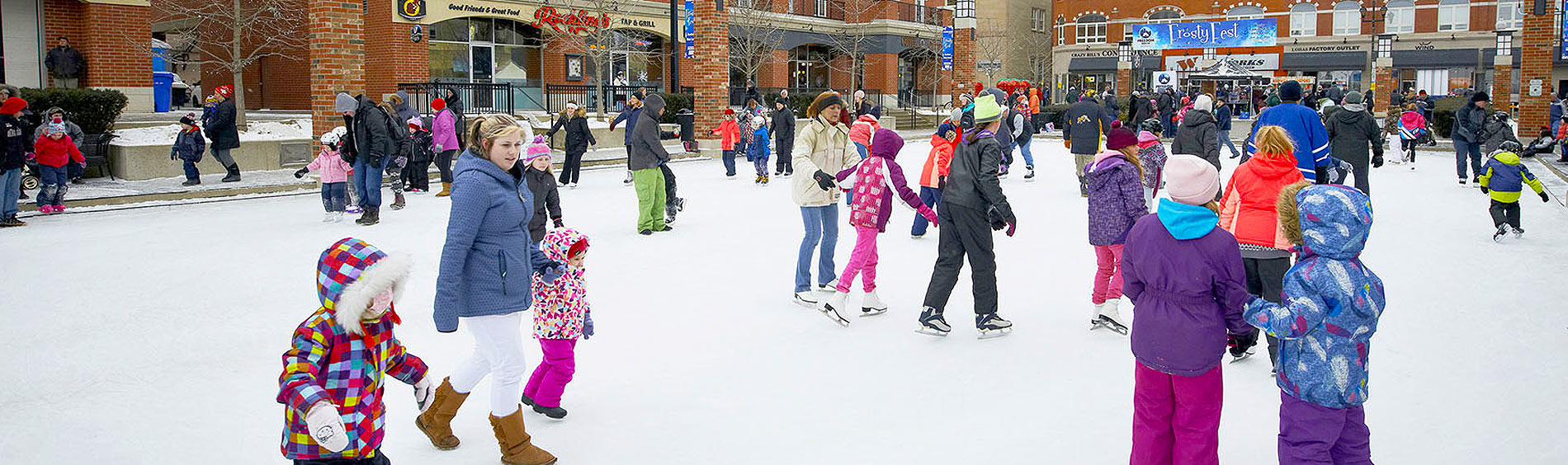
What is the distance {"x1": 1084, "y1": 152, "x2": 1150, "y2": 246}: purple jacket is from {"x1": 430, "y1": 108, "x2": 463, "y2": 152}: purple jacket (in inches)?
417

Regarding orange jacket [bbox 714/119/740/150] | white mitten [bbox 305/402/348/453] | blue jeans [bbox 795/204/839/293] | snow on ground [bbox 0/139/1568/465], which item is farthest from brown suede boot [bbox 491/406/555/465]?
orange jacket [bbox 714/119/740/150]

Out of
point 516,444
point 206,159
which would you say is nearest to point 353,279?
point 516,444

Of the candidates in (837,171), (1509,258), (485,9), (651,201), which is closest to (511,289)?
(837,171)

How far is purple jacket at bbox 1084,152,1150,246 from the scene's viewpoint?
677cm

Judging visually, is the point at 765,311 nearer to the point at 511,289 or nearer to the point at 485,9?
the point at 511,289

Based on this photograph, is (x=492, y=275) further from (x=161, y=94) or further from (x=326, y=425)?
(x=161, y=94)

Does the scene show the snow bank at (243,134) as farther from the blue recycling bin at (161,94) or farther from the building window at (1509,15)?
the building window at (1509,15)

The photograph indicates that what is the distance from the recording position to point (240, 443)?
16.1 feet

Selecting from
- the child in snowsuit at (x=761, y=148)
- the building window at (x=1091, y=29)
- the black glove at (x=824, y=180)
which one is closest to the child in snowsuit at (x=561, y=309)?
the black glove at (x=824, y=180)

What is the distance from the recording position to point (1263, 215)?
6.02 meters

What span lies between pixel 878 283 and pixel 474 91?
22.6 meters

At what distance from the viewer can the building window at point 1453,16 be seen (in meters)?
51.5

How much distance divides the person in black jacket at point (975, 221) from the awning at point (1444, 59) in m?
52.0

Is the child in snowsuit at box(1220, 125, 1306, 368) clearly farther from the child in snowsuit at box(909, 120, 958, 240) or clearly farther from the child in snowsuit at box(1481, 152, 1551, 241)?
the child in snowsuit at box(1481, 152, 1551, 241)
